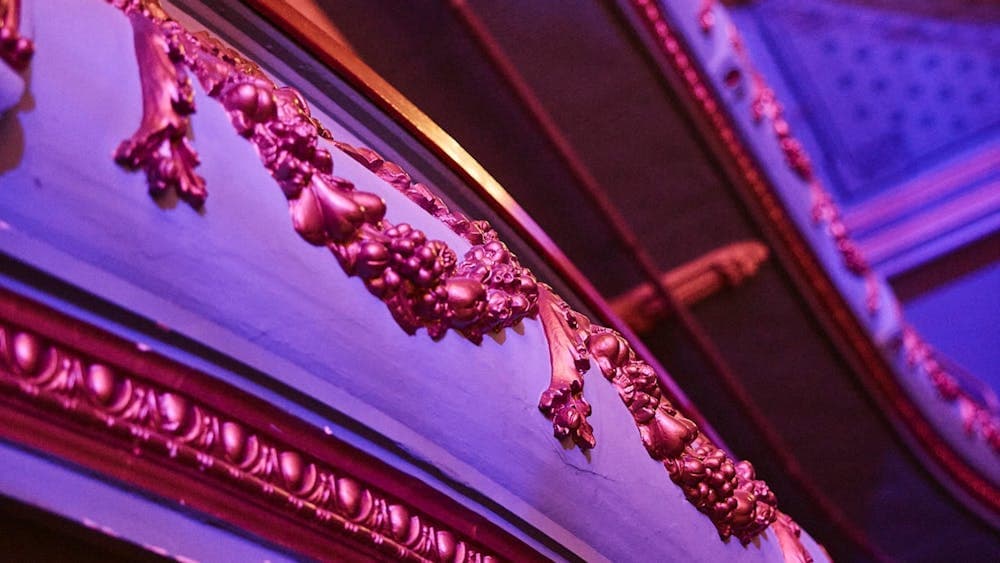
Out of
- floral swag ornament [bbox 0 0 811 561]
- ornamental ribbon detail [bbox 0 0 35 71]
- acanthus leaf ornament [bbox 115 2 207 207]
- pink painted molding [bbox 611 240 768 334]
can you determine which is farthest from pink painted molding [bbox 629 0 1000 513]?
ornamental ribbon detail [bbox 0 0 35 71]

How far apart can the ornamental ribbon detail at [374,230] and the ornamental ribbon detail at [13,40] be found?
76mm

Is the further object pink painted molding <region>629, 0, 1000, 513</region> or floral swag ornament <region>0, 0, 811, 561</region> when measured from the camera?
pink painted molding <region>629, 0, 1000, 513</region>

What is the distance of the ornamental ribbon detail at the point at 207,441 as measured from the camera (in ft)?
1.78

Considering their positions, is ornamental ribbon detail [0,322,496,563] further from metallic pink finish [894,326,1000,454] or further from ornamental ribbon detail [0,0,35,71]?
metallic pink finish [894,326,1000,454]

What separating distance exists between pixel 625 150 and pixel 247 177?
6.22 feet

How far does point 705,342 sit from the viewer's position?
2.64 meters

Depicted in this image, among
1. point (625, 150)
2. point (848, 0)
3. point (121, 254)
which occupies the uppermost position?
point (848, 0)

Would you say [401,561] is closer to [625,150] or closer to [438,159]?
[438,159]

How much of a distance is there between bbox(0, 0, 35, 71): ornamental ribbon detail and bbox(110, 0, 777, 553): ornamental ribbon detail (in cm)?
8

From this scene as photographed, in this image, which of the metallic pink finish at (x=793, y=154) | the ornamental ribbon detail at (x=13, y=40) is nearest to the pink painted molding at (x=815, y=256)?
the metallic pink finish at (x=793, y=154)

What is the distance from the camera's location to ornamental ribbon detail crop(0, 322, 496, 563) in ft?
1.78

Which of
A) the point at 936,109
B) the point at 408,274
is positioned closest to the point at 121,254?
the point at 408,274

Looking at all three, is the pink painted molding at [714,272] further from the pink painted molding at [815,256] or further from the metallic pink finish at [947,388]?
the metallic pink finish at [947,388]

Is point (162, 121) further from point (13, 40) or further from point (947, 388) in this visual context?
point (947, 388)
